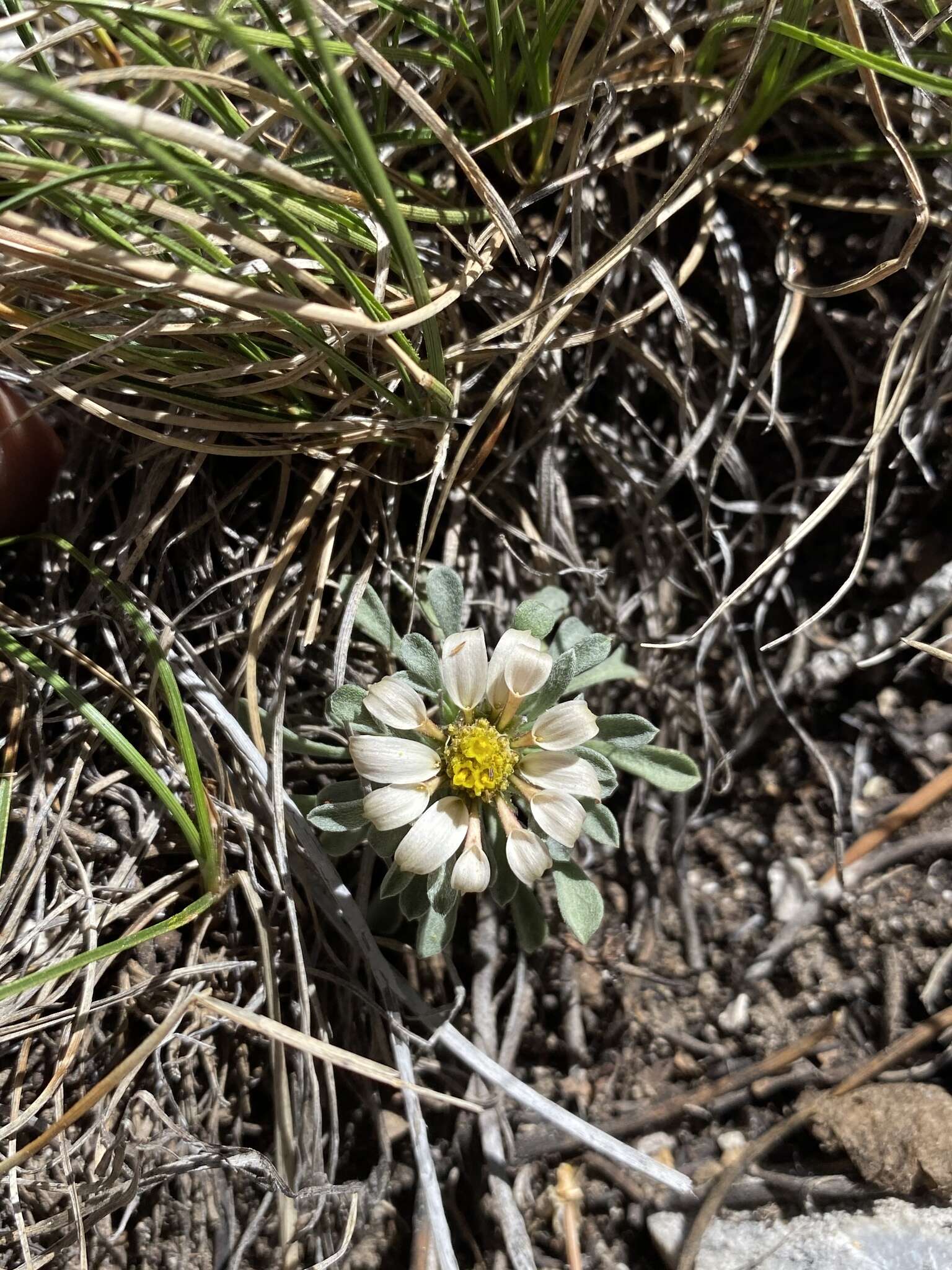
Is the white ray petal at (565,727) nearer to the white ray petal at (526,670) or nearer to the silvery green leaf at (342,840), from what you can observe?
the white ray petal at (526,670)

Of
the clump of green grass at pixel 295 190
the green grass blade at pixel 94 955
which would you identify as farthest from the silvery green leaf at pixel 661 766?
the green grass blade at pixel 94 955

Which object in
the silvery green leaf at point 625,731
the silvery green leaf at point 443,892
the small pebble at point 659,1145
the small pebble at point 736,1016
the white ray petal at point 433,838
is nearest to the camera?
the white ray petal at point 433,838

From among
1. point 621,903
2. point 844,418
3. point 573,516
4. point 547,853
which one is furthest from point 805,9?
point 621,903

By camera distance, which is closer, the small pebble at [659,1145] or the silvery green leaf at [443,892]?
the silvery green leaf at [443,892]

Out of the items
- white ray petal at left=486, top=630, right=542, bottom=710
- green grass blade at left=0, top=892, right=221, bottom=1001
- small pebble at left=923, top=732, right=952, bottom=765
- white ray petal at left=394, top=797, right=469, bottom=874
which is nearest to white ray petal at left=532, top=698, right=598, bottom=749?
white ray petal at left=486, top=630, right=542, bottom=710

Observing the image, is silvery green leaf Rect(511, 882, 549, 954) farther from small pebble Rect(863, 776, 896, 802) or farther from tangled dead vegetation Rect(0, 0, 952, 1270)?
small pebble Rect(863, 776, 896, 802)

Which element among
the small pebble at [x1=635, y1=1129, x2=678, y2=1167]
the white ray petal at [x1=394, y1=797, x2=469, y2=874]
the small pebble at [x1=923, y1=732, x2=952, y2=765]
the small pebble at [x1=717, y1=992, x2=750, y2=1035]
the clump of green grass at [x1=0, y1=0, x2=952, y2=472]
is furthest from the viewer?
the small pebble at [x1=923, y1=732, x2=952, y2=765]

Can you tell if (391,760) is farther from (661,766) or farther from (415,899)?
(661,766)

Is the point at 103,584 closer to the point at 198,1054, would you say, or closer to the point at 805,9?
the point at 198,1054
